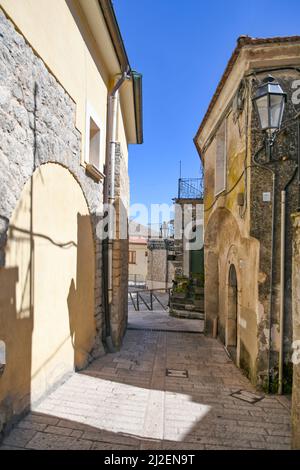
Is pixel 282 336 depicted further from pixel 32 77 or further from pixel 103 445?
pixel 32 77

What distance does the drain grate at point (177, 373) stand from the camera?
5.37 m

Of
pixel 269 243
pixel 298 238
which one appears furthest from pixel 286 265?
pixel 298 238

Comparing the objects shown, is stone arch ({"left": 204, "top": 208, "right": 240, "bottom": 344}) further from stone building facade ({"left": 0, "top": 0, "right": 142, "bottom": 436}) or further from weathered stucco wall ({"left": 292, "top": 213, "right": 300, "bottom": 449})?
weathered stucco wall ({"left": 292, "top": 213, "right": 300, "bottom": 449})

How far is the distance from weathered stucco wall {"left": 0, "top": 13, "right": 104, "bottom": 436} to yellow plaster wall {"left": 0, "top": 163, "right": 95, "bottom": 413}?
1 centimetres

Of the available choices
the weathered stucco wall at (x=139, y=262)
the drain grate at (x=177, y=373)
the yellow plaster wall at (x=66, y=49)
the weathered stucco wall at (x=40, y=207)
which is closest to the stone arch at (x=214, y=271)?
the drain grate at (x=177, y=373)

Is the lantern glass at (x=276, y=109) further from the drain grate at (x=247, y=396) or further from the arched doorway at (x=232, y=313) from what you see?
the drain grate at (x=247, y=396)

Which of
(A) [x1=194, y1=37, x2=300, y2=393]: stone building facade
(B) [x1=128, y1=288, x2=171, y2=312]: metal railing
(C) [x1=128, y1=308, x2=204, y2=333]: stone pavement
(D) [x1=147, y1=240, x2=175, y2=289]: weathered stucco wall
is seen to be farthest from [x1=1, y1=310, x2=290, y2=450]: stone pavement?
(D) [x1=147, y1=240, x2=175, y2=289]: weathered stucco wall

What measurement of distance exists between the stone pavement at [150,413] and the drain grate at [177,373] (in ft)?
0.31

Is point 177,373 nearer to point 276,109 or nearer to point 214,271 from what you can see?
point 214,271

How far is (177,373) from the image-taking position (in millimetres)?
5508

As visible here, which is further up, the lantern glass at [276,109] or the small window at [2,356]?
the lantern glass at [276,109]

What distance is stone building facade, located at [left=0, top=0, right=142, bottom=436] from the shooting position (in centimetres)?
303

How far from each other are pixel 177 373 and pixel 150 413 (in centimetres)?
179

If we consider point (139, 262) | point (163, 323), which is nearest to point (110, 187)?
point (163, 323)
